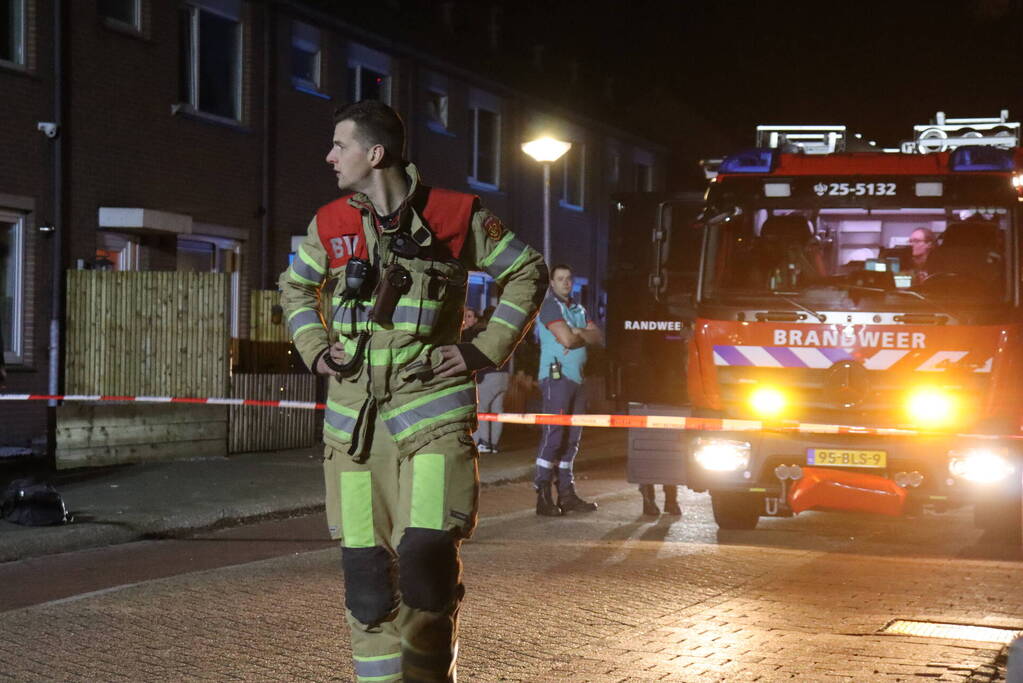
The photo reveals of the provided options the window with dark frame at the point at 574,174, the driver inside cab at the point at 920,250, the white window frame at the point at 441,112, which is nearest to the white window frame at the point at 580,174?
the window with dark frame at the point at 574,174

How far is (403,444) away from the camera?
461 centimetres

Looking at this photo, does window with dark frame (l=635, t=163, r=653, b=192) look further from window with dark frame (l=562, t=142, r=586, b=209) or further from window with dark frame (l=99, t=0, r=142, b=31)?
window with dark frame (l=99, t=0, r=142, b=31)

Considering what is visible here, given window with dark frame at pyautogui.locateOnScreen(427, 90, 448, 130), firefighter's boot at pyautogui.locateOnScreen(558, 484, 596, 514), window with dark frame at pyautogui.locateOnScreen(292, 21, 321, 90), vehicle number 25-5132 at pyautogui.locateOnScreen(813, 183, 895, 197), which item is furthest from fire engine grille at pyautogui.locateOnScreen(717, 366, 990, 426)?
window with dark frame at pyautogui.locateOnScreen(427, 90, 448, 130)

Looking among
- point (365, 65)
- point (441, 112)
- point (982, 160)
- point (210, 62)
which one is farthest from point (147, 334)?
point (441, 112)

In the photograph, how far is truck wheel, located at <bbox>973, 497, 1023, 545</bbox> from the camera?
1002cm

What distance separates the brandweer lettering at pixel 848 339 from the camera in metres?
10.1

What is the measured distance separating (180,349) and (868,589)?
1003cm

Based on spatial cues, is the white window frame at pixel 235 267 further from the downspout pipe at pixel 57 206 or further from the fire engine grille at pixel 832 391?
the fire engine grille at pixel 832 391

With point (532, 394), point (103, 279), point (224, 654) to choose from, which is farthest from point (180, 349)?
point (224, 654)

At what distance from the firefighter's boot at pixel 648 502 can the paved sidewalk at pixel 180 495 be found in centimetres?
265

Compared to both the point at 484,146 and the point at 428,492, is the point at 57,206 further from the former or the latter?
the point at 428,492

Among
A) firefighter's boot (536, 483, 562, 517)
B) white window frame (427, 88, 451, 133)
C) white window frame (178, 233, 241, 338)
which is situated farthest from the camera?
white window frame (427, 88, 451, 133)

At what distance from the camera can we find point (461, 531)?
4.64 m

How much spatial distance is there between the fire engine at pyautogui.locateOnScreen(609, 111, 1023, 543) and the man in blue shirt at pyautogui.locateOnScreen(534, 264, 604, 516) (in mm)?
855
